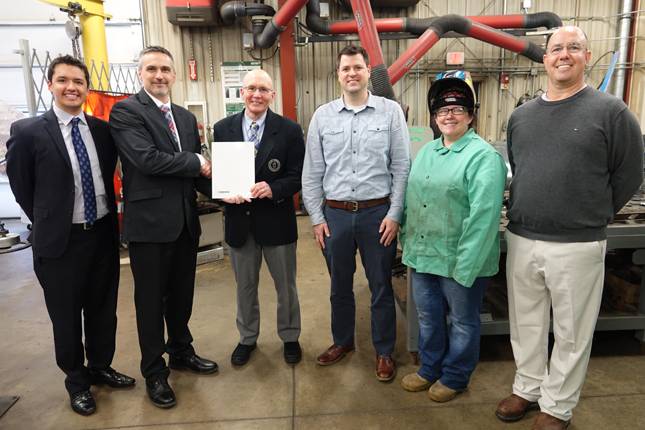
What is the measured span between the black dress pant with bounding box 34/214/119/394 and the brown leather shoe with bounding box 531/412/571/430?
211cm

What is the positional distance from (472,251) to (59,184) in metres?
1.83

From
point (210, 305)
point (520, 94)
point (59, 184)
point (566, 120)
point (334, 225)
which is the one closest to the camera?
point (566, 120)

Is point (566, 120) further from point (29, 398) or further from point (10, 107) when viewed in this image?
point (10, 107)

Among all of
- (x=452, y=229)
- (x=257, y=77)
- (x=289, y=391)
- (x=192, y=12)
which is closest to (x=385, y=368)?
(x=289, y=391)

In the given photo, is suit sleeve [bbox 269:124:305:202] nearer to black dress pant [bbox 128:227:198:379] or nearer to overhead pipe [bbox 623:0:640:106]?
black dress pant [bbox 128:227:198:379]

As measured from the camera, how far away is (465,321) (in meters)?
1.96

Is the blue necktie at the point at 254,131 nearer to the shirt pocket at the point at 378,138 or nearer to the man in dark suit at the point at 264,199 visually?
the man in dark suit at the point at 264,199

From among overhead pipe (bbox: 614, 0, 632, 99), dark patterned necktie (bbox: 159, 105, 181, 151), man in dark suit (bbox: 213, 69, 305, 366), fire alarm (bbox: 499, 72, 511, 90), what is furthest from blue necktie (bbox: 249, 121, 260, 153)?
overhead pipe (bbox: 614, 0, 632, 99)

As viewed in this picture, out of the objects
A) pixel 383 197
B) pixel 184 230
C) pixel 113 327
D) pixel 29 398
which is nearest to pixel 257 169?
pixel 184 230

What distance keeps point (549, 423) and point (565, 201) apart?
965 millimetres

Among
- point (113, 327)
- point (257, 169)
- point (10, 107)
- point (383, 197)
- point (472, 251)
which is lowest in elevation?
point (113, 327)

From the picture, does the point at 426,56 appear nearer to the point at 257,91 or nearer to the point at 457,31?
the point at 457,31

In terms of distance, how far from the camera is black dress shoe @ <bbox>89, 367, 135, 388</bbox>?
7.58 ft

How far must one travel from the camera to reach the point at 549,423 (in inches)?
72.9
